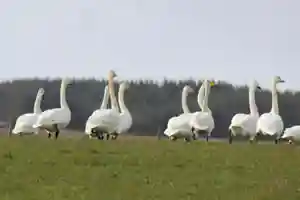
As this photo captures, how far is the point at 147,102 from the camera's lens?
233ft

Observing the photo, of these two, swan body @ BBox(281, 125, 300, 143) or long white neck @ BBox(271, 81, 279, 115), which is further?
long white neck @ BBox(271, 81, 279, 115)

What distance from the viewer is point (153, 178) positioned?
587 inches

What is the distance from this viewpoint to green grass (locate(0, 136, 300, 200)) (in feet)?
44.6

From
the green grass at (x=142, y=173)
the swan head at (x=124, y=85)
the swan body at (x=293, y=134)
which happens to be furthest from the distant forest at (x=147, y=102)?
the green grass at (x=142, y=173)

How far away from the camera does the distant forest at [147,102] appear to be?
5669 cm

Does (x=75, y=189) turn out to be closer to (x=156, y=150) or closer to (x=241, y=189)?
(x=241, y=189)

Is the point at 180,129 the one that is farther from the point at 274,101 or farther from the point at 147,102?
the point at 147,102

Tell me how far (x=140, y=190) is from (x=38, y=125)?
54.0 feet

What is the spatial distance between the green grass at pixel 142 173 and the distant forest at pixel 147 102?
30715mm

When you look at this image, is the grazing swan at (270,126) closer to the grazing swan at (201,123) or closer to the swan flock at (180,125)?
the swan flock at (180,125)

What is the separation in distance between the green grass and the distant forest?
101ft

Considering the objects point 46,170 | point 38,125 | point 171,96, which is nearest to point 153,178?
point 46,170

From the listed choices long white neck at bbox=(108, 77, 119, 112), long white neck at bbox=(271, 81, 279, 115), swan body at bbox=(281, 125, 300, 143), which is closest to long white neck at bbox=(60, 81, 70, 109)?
long white neck at bbox=(108, 77, 119, 112)

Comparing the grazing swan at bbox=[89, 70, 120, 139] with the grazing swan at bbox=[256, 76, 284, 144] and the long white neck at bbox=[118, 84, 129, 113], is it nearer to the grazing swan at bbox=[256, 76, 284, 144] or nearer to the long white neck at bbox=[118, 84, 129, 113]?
the long white neck at bbox=[118, 84, 129, 113]
